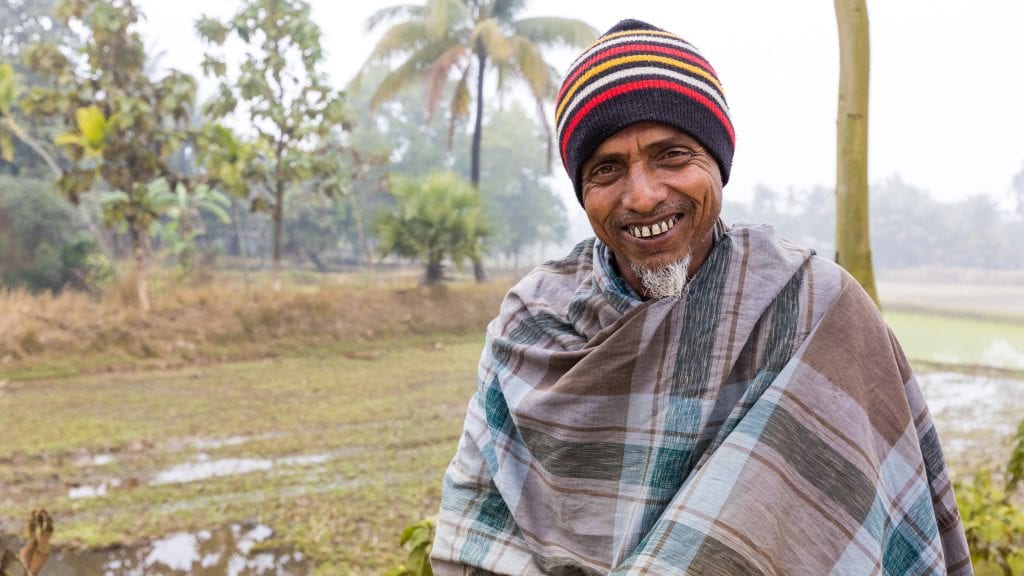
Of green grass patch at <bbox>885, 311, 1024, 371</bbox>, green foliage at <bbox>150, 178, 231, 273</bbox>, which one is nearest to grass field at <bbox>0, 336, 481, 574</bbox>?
green foliage at <bbox>150, 178, 231, 273</bbox>

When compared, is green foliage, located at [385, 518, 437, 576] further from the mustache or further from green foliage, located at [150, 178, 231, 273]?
green foliage, located at [150, 178, 231, 273]

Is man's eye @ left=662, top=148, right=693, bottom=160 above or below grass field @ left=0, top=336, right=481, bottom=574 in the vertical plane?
above

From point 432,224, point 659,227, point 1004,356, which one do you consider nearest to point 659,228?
point 659,227

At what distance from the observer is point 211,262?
1240 centimetres

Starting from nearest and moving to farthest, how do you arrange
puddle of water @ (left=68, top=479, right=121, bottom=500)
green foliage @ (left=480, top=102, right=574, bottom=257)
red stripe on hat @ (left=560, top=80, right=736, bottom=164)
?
1. red stripe on hat @ (left=560, top=80, right=736, bottom=164)
2. puddle of water @ (left=68, top=479, right=121, bottom=500)
3. green foliage @ (left=480, top=102, right=574, bottom=257)

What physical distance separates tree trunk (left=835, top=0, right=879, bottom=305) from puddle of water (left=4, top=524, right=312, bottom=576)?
2.57 meters

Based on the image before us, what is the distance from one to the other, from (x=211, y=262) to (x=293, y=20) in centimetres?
487

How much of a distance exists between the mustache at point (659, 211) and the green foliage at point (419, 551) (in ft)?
2.82

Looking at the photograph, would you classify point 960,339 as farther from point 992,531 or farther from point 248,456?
point 992,531

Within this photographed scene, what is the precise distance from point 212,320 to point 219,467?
13.9 ft

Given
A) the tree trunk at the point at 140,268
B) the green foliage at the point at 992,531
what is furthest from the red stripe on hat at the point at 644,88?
the tree trunk at the point at 140,268

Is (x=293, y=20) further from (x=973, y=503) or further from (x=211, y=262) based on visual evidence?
(x=973, y=503)

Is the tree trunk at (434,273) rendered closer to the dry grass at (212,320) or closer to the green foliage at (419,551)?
the dry grass at (212,320)

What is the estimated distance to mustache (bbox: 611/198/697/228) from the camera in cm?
124
